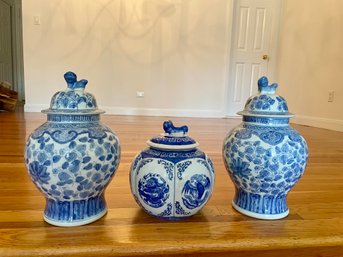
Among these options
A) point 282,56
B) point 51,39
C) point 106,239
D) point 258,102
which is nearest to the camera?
point 106,239

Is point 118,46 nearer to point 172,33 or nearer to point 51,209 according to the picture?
point 172,33

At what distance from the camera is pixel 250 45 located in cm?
426

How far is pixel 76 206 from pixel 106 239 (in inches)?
4.2

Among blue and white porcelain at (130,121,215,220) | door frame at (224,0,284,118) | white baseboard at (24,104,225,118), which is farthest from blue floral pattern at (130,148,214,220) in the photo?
door frame at (224,0,284,118)

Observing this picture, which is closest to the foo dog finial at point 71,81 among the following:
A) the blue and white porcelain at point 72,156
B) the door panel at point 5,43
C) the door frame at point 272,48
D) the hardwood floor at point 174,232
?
the blue and white porcelain at point 72,156

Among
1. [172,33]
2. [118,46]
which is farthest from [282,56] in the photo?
[118,46]

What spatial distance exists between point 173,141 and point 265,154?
21cm

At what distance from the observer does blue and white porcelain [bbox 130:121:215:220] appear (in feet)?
2.18

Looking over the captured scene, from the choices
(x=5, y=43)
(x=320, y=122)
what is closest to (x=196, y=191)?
(x=320, y=122)

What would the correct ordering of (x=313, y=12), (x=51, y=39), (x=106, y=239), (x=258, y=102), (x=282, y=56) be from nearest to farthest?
(x=106, y=239), (x=258, y=102), (x=313, y=12), (x=51, y=39), (x=282, y=56)

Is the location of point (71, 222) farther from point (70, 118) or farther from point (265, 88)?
point (265, 88)

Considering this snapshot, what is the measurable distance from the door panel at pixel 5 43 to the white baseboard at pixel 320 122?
543 centimetres

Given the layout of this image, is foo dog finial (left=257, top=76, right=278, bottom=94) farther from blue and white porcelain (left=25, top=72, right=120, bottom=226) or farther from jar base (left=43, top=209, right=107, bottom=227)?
jar base (left=43, top=209, right=107, bottom=227)

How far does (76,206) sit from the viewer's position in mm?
676
